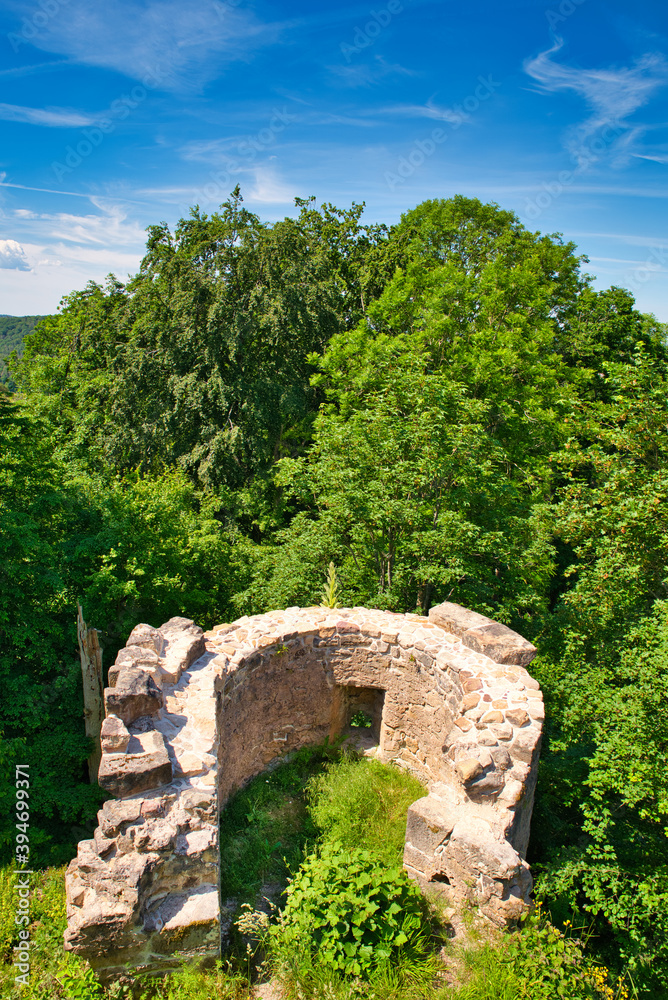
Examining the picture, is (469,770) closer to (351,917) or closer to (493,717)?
(493,717)

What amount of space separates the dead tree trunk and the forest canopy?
0.20 m

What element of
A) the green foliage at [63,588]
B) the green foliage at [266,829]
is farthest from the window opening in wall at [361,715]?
the green foliage at [63,588]

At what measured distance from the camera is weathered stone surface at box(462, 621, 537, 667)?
684 centimetres

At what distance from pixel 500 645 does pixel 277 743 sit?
124 inches

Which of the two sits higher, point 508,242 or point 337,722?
point 508,242

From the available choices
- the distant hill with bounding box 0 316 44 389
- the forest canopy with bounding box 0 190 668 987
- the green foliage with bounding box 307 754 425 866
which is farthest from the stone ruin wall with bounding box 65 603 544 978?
the distant hill with bounding box 0 316 44 389

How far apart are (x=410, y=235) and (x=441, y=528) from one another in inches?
567

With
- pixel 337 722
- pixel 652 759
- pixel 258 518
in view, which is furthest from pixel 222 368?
pixel 652 759

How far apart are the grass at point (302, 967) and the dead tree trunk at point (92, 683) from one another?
1.40m

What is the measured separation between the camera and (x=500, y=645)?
686 centimetres

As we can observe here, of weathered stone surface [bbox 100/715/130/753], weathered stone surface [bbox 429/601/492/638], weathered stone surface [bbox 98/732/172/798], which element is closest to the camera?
weathered stone surface [bbox 98/732/172/798]

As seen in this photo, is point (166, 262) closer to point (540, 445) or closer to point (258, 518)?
point (258, 518)

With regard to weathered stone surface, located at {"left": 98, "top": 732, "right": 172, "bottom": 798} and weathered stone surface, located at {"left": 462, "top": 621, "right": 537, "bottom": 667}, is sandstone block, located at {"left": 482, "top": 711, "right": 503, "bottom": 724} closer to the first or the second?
weathered stone surface, located at {"left": 462, "top": 621, "right": 537, "bottom": 667}

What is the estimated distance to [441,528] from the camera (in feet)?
31.0
